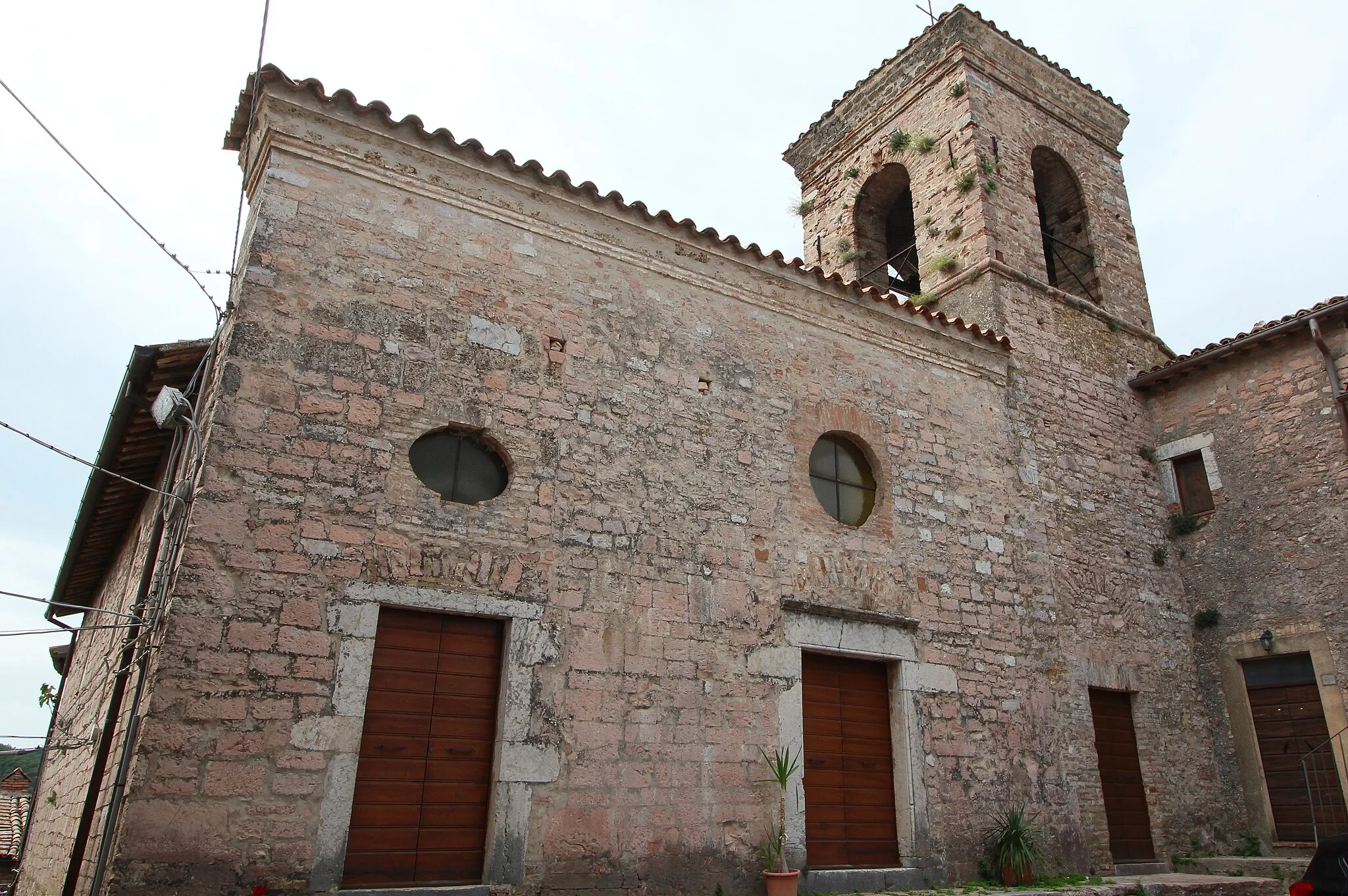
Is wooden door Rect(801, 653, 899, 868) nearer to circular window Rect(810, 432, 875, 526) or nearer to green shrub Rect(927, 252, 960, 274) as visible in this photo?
circular window Rect(810, 432, 875, 526)

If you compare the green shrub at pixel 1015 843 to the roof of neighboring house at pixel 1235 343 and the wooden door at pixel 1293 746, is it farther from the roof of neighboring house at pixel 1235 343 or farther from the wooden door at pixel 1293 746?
the roof of neighboring house at pixel 1235 343

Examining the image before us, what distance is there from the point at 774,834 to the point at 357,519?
364 cm

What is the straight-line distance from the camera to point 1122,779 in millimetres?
8797

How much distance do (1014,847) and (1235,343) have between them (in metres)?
6.11

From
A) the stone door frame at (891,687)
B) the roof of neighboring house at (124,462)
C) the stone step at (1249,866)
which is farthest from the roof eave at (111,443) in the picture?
the stone step at (1249,866)

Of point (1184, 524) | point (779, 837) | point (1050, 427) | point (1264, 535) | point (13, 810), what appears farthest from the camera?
point (13, 810)

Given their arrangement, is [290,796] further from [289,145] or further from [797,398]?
[797,398]

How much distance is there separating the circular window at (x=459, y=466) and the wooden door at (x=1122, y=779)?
6.20 m

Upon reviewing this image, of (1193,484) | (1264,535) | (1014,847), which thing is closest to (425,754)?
(1014,847)

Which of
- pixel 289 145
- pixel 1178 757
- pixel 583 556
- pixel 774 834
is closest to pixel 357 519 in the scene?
pixel 583 556

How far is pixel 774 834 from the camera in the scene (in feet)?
21.5

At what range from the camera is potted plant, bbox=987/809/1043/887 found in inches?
288

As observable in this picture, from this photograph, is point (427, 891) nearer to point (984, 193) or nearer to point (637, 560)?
point (637, 560)

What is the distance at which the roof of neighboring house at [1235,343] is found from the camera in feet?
30.4
